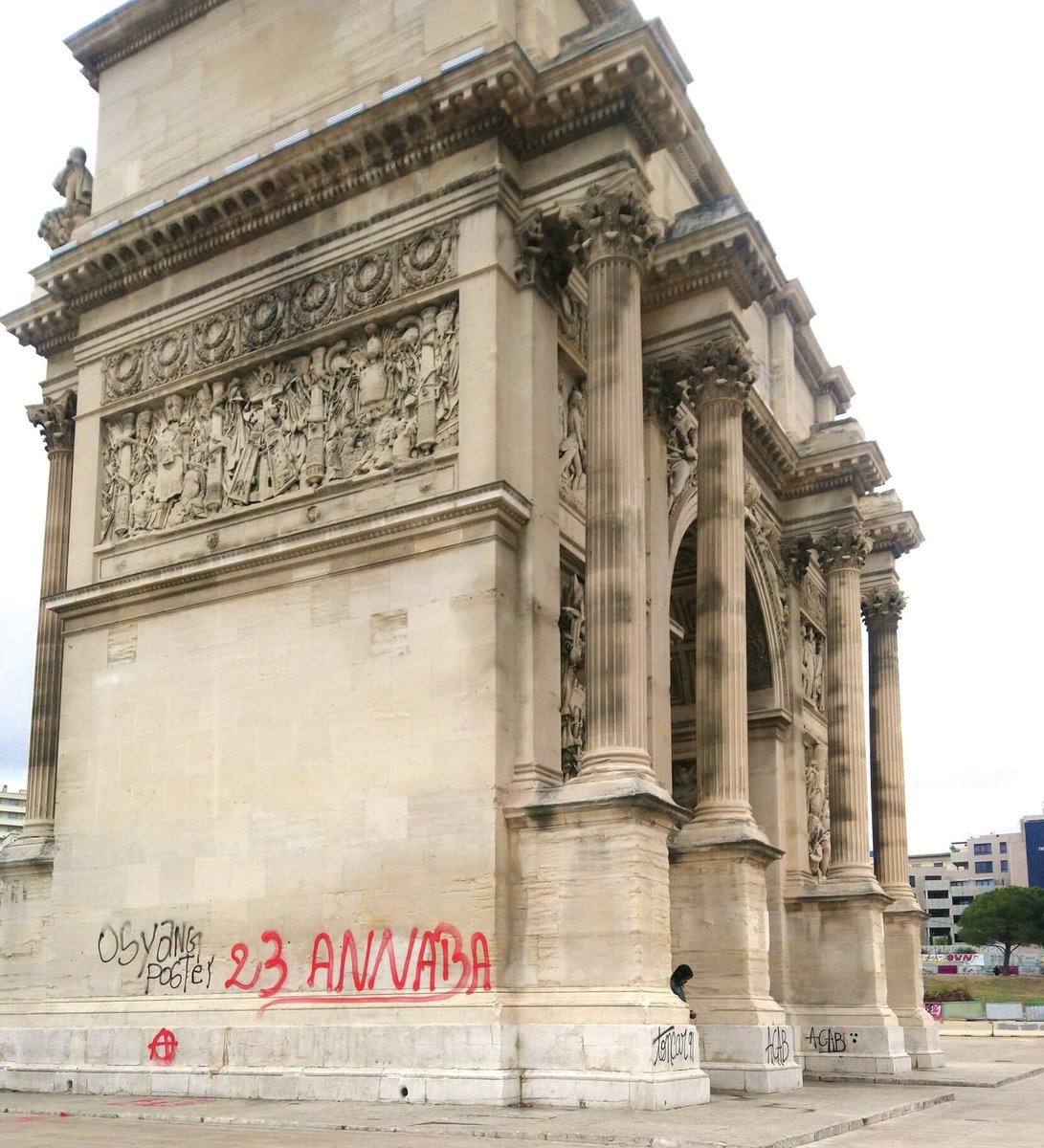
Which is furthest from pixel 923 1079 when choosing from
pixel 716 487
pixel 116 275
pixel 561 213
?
pixel 116 275

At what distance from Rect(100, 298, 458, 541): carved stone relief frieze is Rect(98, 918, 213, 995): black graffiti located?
6.34m

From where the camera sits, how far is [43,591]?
26.7 meters

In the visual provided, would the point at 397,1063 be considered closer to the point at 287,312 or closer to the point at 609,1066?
the point at 609,1066

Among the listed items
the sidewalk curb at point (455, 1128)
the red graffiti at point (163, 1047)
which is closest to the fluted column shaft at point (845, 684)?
the sidewalk curb at point (455, 1128)

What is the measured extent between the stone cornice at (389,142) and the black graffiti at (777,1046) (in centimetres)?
1325

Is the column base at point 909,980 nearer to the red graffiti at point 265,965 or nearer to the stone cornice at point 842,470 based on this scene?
the stone cornice at point 842,470

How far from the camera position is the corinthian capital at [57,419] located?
27.3m

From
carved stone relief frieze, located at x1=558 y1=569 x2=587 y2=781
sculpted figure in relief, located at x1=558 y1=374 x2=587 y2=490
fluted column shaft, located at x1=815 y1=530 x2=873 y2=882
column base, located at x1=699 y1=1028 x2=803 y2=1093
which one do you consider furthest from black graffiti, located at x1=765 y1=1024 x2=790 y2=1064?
fluted column shaft, located at x1=815 y1=530 x2=873 y2=882

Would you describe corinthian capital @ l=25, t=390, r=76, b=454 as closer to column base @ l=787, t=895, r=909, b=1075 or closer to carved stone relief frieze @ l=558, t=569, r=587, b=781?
carved stone relief frieze @ l=558, t=569, r=587, b=781

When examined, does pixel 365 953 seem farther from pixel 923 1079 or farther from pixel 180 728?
pixel 923 1079

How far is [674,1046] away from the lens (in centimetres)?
1720

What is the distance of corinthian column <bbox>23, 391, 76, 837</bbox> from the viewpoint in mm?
25469

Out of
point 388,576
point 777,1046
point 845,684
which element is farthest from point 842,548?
point 388,576

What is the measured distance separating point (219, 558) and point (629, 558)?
6.58 metres
